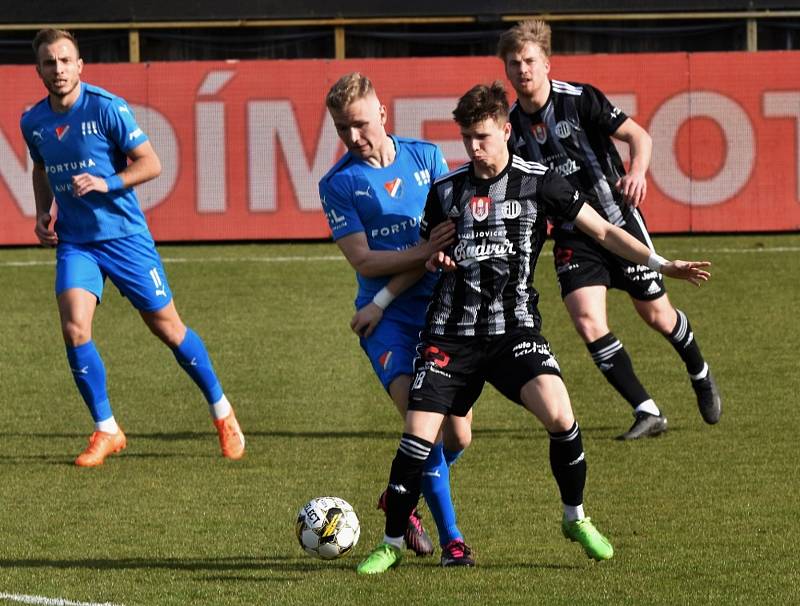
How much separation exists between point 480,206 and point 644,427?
3034mm

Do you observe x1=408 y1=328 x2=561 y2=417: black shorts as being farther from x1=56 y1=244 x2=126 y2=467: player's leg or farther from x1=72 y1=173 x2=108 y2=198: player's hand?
x1=56 y1=244 x2=126 y2=467: player's leg

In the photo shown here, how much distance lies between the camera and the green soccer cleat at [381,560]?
586cm

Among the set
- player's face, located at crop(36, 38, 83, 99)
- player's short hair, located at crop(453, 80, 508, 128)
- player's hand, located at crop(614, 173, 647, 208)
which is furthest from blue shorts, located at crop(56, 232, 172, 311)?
player's short hair, located at crop(453, 80, 508, 128)

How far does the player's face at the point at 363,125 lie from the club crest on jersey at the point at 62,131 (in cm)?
253

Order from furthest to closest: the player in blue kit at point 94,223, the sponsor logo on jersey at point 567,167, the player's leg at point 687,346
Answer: the player's leg at point 687,346 → the sponsor logo on jersey at point 567,167 → the player in blue kit at point 94,223

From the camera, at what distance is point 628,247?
5945mm

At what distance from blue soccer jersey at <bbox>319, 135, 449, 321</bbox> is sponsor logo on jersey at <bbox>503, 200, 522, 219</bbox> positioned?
0.48 m

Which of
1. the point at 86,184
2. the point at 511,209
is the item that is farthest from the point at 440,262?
the point at 86,184

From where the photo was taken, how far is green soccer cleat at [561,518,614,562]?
5895 millimetres

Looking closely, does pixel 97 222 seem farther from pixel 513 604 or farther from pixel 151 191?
pixel 151 191

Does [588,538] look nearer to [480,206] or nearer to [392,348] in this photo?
[392,348]

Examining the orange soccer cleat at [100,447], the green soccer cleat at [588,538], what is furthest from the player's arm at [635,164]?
the orange soccer cleat at [100,447]

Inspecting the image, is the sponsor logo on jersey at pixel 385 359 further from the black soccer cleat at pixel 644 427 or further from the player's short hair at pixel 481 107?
the black soccer cleat at pixel 644 427

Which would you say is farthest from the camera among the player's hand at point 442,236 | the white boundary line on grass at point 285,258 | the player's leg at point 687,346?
the white boundary line on grass at point 285,258
